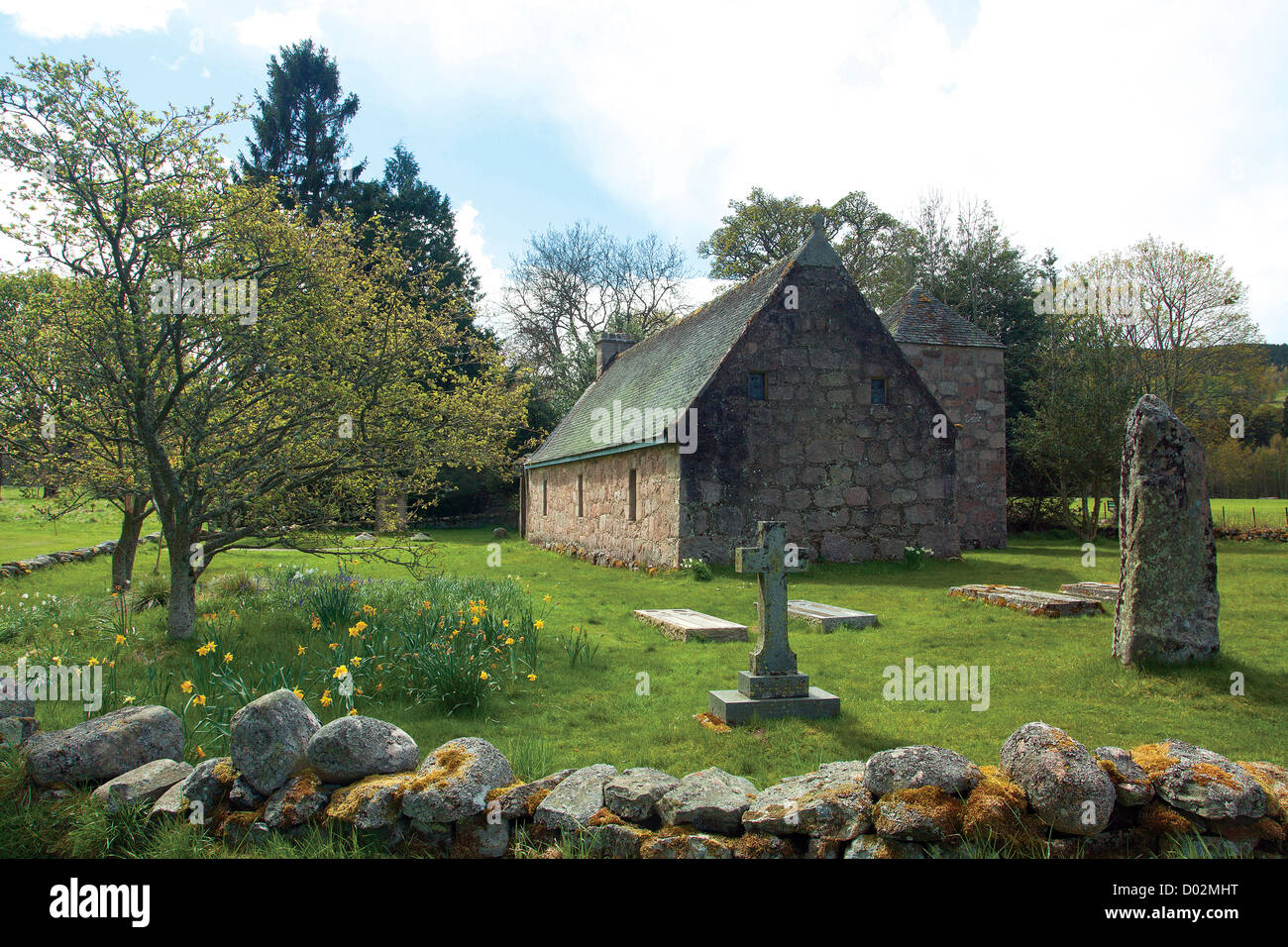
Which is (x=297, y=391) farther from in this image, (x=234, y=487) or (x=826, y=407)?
(x=826, y=407)

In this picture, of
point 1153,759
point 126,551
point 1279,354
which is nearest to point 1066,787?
point 1153,759

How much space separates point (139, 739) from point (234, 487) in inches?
170

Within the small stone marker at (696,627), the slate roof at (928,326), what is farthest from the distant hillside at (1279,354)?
the small stone marker at (696,627)

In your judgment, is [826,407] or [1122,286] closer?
[826,407]

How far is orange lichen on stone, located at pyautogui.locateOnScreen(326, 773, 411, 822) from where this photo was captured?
395 cm

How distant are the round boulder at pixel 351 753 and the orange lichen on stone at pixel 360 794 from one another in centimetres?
10

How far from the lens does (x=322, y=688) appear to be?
6.75 meters

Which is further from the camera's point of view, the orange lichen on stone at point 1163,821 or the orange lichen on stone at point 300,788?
the orange lichen on stone at point 300,788

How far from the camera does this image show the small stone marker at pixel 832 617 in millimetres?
9734

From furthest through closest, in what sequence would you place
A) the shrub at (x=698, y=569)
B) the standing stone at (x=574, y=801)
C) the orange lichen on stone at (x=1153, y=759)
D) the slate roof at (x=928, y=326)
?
the slate roof at (x=928, y=326), the shrub at (x=698, y=569), the standing stone at (x=574, y=801), the orange lichen on stone at (x=1153, y=759)

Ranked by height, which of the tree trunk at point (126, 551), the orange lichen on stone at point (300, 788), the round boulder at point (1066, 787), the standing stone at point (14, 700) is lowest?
the orange lichen on stone at point (300, 788)

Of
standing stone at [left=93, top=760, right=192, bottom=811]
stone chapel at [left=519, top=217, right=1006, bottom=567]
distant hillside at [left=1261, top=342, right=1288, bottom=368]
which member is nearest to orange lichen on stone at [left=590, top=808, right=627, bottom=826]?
standing stone at [left=93, top=760, right=192, bottom=811]

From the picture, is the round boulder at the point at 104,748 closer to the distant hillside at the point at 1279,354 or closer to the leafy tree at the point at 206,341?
the leafy tree at the point at 206,341
